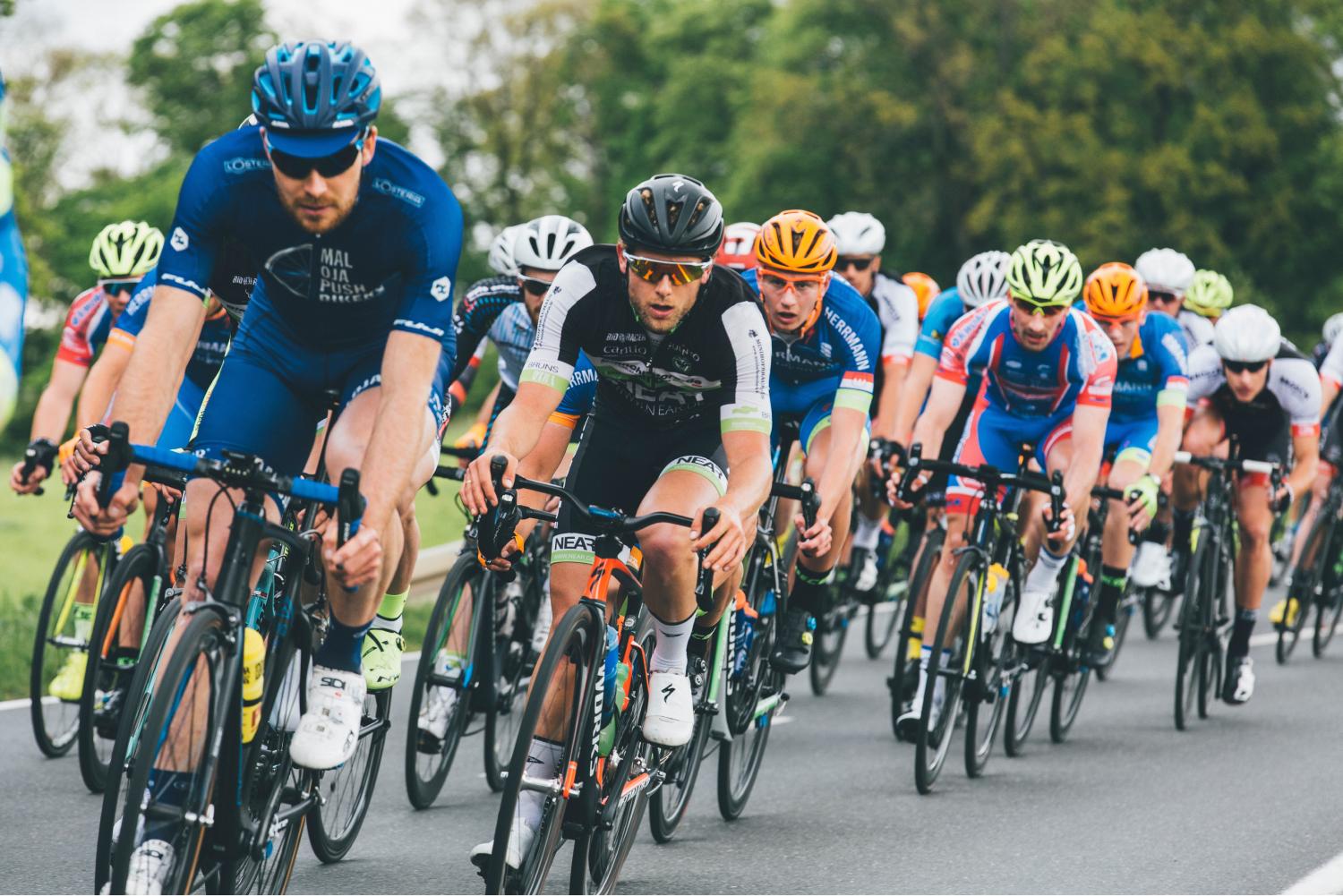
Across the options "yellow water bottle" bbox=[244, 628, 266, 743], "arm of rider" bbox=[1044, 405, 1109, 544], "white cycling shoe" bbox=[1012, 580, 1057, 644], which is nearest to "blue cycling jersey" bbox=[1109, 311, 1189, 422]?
"arm of rider" bbox=[1044, 405, 1109, 544]

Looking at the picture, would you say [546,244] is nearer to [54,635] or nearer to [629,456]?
[629,456]

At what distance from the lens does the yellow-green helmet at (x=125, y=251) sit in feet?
26.4

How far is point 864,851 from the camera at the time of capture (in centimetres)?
662

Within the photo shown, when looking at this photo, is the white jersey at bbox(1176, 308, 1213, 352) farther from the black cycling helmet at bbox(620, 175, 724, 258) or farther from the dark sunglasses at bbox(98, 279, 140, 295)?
the black cycling helmet at bbox(620, 175, 724, 258)

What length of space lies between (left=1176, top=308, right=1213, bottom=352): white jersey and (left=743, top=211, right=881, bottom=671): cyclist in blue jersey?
6.31 metres

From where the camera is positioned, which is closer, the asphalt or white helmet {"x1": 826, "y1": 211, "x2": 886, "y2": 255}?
the asphalt

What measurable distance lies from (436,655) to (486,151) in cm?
4135

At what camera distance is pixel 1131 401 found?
32.7ft

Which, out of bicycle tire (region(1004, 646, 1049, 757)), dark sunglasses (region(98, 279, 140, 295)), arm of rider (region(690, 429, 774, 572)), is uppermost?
dark sunglasses (region(98, 279, 140, 295))

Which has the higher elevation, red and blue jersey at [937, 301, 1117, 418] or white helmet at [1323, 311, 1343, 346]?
white helmet at [1323, 311, 1343, 346]

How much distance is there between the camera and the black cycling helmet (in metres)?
5.33

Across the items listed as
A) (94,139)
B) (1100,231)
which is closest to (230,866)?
(1100,231)

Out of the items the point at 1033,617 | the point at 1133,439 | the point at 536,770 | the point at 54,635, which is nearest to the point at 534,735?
the point at 536,770

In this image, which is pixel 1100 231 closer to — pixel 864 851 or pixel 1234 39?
pixel 1234 39
